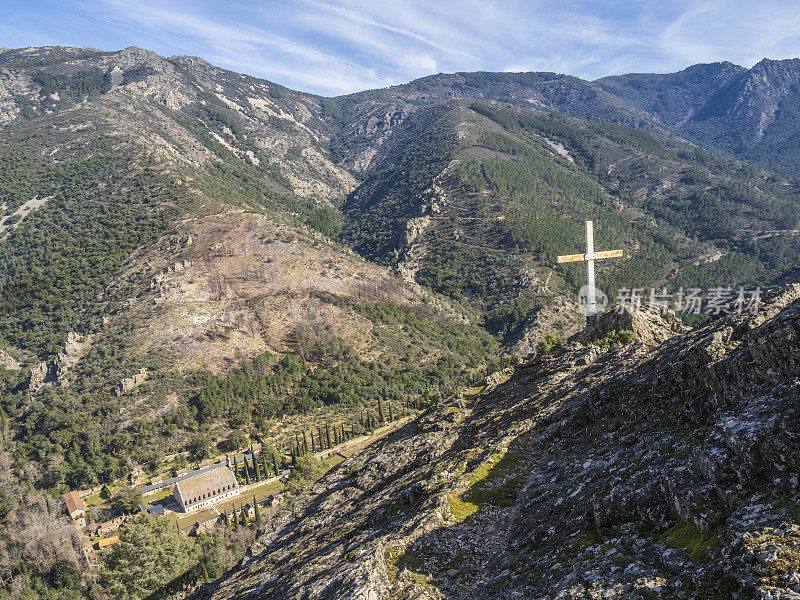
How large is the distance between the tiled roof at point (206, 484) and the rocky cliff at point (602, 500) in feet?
147

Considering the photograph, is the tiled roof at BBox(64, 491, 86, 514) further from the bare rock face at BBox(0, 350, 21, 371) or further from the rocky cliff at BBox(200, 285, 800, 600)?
the rocky cliff at BBox(200, 285, 800, 600)

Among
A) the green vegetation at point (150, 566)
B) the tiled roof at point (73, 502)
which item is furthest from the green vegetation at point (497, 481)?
the tiled roof at point (73, 502)

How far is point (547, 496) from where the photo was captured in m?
14.7

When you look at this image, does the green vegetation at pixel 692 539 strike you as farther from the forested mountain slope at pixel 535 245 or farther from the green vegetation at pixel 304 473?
the forested mountain slope at pixel 535 245

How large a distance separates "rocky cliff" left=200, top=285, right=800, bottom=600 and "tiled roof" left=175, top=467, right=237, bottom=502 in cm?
4490

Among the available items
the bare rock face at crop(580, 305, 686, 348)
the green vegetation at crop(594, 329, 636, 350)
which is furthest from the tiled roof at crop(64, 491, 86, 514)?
the green vegetation at crop(594, 329, 636, 350)

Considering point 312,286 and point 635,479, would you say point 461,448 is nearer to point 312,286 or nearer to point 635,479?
point 635,479

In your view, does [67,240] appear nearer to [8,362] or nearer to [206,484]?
[8,362]

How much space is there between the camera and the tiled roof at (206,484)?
64.4m

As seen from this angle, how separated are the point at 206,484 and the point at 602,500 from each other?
66.4 meters

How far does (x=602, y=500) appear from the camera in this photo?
11172 millimetres

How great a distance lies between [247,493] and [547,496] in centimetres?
6177

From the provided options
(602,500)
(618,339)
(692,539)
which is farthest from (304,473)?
(692,539)

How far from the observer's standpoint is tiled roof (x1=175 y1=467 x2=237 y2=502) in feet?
211
